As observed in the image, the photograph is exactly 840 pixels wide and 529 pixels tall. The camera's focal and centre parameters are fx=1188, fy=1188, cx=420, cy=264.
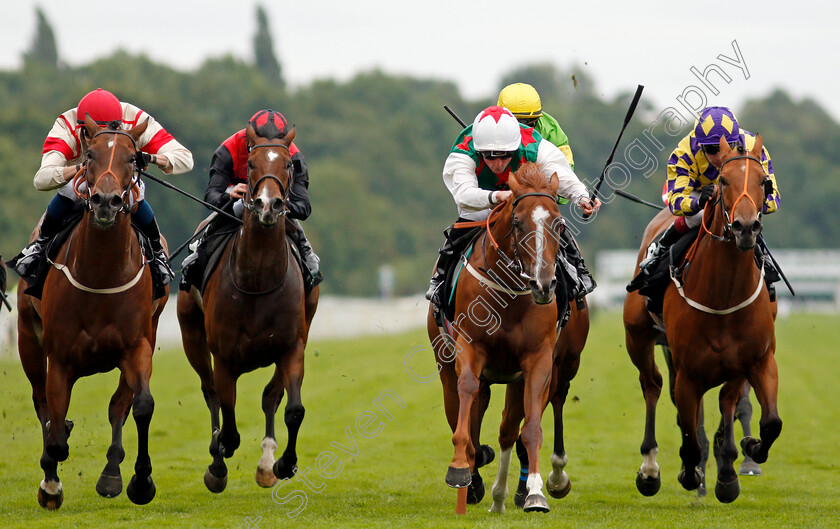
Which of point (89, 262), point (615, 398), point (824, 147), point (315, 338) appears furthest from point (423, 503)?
point (824, 147)

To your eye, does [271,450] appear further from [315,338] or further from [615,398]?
[315,338]

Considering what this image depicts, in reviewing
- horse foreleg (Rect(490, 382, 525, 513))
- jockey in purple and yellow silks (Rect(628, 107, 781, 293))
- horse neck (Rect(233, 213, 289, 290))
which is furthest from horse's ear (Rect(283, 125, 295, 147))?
jockey in purple and yellow silks (Rect(628, 107, 781, 293))

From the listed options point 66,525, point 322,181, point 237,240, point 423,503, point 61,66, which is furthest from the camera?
point 322,181

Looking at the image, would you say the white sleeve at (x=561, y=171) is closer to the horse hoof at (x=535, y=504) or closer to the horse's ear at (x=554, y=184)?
the horse's ear at (x=554, y=184)

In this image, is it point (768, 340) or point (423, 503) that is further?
point (423, 503)

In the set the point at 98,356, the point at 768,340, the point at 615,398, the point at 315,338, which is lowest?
the point at 315,338

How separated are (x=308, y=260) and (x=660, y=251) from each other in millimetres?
2658

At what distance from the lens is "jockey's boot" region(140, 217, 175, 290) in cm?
865

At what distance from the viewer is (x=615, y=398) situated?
60.0 ft

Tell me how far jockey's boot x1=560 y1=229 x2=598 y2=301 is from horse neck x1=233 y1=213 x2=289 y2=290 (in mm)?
1980

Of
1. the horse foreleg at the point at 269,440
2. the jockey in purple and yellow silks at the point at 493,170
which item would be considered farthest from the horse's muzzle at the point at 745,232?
the horse foreleg at the point at 269,440

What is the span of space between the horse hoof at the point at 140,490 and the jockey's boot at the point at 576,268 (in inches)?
125

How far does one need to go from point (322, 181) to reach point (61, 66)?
1582 centimetres

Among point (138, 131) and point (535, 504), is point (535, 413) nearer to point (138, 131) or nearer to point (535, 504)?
point (535, 504)
